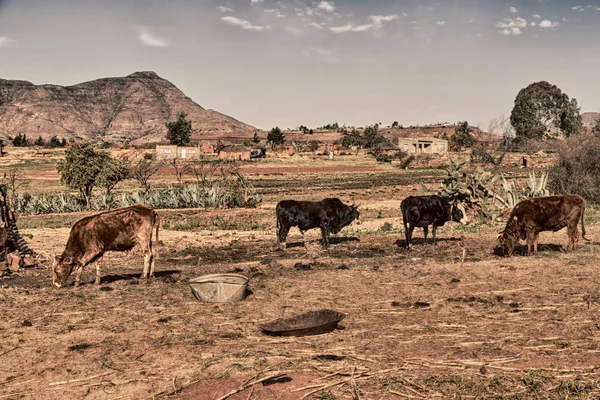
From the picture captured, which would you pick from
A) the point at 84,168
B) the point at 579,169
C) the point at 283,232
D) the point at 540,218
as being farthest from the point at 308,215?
the point at 84,168

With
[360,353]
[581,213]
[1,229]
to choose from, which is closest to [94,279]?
[1,229]

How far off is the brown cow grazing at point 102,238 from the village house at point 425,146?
3665 inches

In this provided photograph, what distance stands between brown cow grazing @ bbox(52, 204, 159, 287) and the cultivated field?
1.64 ft

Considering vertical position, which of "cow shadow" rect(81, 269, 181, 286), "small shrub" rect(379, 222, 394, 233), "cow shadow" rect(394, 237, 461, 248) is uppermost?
"cow shadow" rect(394, 237, 461, 248)

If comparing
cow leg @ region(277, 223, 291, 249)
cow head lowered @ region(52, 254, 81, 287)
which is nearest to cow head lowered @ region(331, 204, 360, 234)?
cow leg @ region(277, 223, 291, 249)

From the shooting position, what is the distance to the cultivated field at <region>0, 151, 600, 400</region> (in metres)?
6.43

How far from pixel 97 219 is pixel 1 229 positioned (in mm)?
3883

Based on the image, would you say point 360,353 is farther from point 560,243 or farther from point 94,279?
point 560,243

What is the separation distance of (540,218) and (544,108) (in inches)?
3801

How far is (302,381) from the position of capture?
6473mm

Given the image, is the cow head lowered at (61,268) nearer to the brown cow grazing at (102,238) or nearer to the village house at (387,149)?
the brown cow grazing at (102,238)

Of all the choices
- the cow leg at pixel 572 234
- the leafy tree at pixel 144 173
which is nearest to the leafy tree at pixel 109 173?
the leafy tree at pixel 144 173

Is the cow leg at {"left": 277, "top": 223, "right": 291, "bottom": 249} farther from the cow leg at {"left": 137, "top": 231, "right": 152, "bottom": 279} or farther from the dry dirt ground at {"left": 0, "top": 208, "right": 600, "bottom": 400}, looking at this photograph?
the cow leg at {"left": 137, "top": 231, "right": 152, "bottom": 279}

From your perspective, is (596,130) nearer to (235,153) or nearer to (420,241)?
(420,241)
